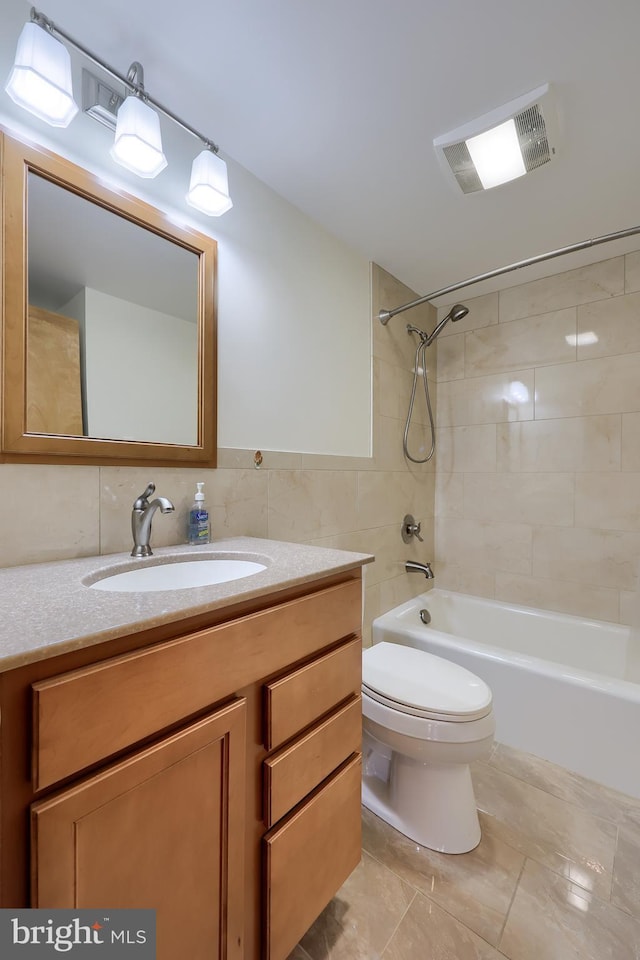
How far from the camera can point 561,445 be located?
7.23 ft

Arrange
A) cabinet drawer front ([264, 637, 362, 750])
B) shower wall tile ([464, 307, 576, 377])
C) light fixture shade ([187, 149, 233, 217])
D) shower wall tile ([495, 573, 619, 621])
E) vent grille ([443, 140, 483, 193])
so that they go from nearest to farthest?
cabinet drawer front ([264, 637, 362, 750]) → light fixture shade ([187, 149, 233, 217]) → vent grille ([443, 140, 483, 193]) → shower wall tile ([495, 573, 619, 621]) → shower wall tile ([464, 307, 576, 377])

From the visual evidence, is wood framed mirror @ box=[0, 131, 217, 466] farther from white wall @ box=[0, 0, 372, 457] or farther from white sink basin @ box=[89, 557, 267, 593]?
white sink basin @ box=[89, 557, 267, 593]

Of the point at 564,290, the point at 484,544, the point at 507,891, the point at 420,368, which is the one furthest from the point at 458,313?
the point at 507,891

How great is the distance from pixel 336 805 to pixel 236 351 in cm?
136

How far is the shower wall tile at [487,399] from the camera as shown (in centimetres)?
232

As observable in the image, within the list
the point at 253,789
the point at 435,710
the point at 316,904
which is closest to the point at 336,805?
the point at 316,904

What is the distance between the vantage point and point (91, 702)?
0.54 m

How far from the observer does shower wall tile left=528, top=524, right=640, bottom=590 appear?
2033 mm

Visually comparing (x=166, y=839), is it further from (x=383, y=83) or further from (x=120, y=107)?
(x=383, y=83)

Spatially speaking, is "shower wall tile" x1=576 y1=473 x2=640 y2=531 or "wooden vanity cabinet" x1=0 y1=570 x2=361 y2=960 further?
"shower wall tile" x1=576 y1=473 x2=640 y2=531

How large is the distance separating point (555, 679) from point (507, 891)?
2.42 ft

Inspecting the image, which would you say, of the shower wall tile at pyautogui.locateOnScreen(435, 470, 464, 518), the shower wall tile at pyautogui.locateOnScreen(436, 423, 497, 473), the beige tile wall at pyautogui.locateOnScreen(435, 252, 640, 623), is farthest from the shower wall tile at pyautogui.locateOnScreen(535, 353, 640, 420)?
the shower wall tile at pyautogui.locateOnScreen(435, 470, 464, 518)

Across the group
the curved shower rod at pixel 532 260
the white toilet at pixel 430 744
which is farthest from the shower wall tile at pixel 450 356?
the white toilet at pixel 430 744

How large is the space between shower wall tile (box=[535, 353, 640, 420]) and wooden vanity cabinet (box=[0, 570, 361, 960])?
1.85 meters
